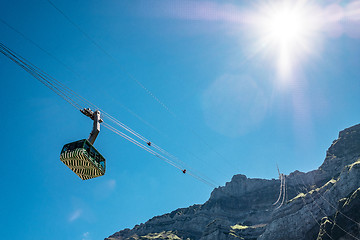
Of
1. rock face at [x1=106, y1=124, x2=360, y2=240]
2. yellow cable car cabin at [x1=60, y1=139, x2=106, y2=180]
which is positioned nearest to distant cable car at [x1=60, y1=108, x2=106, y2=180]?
yellow cable car cabin at [x1=60, y1=139, x2=106, y2=180]

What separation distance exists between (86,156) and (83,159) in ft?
1.43

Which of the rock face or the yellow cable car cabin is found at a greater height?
the rock face

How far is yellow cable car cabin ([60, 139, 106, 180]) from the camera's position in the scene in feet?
74.2

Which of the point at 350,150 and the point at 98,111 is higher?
the point at 350,150

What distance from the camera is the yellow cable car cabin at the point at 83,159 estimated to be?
22609 mm

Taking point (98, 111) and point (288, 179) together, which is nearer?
point (98, 111)

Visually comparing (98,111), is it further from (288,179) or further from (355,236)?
(288,179)

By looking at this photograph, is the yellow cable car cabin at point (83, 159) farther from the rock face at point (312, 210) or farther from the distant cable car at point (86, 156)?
the rock face at point (312, 210)

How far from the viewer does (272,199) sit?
19200 cm

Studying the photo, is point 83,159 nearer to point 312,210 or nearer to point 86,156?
point 86,156

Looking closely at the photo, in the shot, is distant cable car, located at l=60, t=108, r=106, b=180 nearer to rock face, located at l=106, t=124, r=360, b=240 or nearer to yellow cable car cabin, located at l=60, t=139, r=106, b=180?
yellow cable car cabin, located at l=60, t=139, r=106, b=180

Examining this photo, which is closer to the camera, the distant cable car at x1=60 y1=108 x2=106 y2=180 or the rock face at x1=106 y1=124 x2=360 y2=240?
the distant cable car at x1=60 y1=108 x2=106 y2=180

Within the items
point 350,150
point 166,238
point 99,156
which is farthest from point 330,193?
point 99,156

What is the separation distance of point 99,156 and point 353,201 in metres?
110
